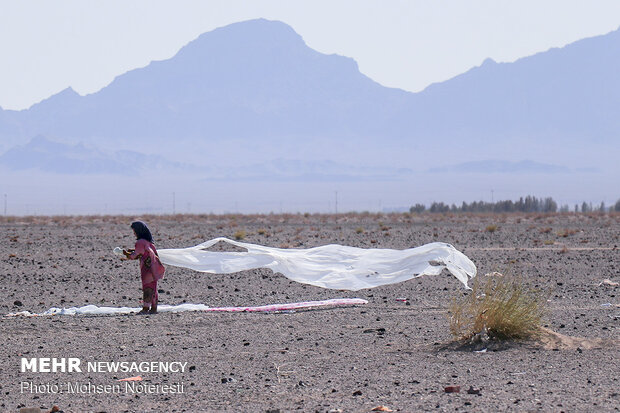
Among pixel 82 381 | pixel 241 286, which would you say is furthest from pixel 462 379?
pixel 241 286

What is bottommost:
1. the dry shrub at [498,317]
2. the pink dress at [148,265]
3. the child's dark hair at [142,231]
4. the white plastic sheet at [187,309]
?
the white plastic sheet at [187,309]

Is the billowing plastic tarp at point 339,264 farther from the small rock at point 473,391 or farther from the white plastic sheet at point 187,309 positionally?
the small rock at point 473,391

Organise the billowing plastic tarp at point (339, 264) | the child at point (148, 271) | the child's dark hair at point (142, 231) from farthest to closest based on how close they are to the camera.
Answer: the billowing plastic tarp at point (339, 264), the child's dark hair at point (142, 231), the child at point (148, 271)

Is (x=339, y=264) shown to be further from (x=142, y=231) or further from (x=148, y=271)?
(x=148, y=271)

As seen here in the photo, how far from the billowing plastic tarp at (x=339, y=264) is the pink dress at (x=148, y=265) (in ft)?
5.95

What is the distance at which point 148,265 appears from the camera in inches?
587

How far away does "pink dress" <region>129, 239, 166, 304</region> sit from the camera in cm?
1484

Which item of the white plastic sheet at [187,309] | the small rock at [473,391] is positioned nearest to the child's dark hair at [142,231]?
the white plastic sheet at [187,309]

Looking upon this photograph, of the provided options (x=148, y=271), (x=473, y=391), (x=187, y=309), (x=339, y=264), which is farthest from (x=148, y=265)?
(x=473, y=391)

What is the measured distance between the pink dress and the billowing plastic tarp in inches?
71.5

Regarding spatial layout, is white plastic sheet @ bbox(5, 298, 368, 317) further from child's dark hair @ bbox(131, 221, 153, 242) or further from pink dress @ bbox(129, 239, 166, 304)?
child's dark hair @ bbox(131, 221, 153, 242)

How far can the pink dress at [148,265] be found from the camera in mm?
14836

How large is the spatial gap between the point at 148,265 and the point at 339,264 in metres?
4.25

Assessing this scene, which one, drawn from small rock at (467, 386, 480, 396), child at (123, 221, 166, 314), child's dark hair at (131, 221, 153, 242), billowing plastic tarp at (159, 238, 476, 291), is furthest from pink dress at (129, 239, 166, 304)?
small rock at (467, 386, 480, 396)
